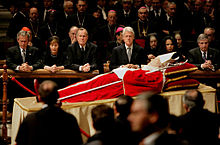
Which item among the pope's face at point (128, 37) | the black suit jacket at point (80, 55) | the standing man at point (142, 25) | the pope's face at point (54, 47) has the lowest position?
the black suit jacket at point (80, 55)

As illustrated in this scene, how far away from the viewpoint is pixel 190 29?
9.72m

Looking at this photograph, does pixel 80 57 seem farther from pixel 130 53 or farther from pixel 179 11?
pixel 179 11

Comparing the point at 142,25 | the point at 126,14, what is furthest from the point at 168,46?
the point at 126,14

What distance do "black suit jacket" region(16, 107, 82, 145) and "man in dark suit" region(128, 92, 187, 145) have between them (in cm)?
98

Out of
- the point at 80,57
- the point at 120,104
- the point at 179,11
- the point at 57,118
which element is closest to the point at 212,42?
the point at 179,11

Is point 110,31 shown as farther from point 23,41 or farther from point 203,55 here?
point 23,41

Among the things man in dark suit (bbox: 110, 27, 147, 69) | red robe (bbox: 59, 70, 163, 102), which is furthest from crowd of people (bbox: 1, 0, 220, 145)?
red robe (bbox: 59, 70, 163, 102)

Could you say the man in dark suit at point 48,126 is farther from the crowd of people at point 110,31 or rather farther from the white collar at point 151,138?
the crowd of people at point 110,31

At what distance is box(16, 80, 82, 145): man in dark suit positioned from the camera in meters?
3.53

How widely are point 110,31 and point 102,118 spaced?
19.3 ft

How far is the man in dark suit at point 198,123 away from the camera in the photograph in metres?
3.65

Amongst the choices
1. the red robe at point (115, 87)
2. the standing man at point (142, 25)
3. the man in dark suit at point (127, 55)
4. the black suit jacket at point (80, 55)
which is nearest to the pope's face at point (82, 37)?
the black suit jacket at point (80, 55)

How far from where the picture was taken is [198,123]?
149 inches

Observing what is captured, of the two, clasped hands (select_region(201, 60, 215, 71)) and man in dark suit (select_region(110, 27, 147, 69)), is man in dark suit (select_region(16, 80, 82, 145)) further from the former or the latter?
clasped hands (select_region(201, 60, 215, 71))
